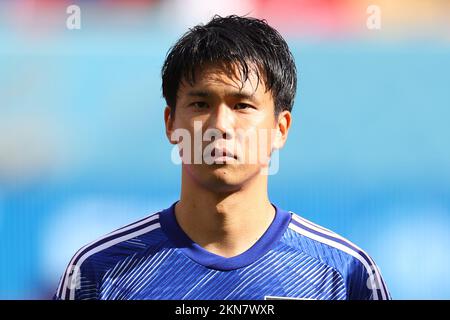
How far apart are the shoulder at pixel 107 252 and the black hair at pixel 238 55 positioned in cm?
55

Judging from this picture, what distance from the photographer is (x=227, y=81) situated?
8.58ft

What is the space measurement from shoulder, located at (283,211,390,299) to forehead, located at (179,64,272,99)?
63 centimetres

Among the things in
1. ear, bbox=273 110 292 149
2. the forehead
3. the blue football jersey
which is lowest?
the blue football jersey

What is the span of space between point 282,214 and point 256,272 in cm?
30

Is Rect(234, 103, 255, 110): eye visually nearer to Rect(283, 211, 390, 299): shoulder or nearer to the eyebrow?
the eyebrow

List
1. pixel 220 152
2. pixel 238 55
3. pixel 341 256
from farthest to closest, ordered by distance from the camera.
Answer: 1. pixel 341 256
2. pixel 238 55
3. pixel 220 152

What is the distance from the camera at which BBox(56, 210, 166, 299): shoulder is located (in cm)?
276

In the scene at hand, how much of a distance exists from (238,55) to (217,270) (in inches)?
35.4

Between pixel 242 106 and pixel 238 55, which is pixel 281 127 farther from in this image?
pixel 238 55

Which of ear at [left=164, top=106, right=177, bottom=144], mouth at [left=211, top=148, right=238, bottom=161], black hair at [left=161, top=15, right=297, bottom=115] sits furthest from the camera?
ear at [left=164, top=106, right=177, bottom=144]

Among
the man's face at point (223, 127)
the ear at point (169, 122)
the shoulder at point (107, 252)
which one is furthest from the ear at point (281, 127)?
the shoulder at point (107, 252)

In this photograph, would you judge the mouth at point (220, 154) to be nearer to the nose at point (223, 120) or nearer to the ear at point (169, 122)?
the nose at point (223, 120)

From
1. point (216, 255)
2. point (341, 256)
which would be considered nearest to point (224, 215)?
point (216, 255)

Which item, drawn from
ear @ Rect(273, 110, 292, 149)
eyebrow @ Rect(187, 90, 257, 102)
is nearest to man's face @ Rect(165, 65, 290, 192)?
eyebrow @ Rect(187, 90, 257, 102)
